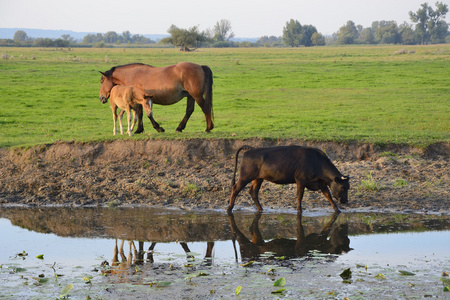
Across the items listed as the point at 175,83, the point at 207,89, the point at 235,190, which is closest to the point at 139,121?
the point at 175,83

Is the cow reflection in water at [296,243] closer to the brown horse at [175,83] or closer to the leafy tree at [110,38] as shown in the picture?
the brown horse at [175,83]

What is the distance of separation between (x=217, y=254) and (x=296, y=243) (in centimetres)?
132

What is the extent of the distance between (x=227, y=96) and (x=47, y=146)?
1251 cm

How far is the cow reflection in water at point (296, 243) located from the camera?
28.2 ft

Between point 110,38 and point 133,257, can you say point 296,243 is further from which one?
point 110,38

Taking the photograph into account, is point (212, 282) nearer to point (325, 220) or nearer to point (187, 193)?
point (325, 220)

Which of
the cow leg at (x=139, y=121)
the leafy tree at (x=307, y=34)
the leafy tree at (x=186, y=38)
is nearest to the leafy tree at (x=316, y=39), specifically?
the leafy tree at (x=307, y=34)

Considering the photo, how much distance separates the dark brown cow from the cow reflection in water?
881mm

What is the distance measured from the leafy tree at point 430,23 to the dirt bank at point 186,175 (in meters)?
119

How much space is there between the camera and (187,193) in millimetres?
12234

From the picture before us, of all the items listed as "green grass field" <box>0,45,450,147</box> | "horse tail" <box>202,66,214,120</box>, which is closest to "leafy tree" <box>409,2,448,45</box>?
"green grass field" <box>0,45,450,147</box>

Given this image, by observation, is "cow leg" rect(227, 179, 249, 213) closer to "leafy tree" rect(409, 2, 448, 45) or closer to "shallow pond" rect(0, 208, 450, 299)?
"shallow pond" rect(0, 208, 450, 299)

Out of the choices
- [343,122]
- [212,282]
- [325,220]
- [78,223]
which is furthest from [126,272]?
[343,122]

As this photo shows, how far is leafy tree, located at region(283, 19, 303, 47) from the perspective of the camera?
396 feet
